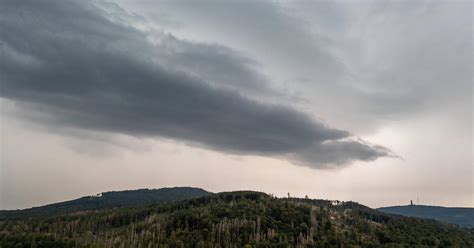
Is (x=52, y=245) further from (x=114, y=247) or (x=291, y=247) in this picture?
(x=291, y=247)

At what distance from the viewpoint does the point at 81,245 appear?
19412 cm

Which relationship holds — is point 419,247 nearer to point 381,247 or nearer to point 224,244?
point 381,247

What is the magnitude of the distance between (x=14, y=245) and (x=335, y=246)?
172m

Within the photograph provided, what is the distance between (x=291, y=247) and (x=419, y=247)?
70883 mm

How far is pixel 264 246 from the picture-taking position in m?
194

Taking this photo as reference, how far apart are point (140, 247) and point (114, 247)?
1412cm

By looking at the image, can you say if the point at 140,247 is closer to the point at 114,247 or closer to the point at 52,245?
the point at 114,247

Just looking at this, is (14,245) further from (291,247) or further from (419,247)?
(419,247)

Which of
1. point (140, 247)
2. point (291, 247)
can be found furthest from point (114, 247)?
point (291, 247)

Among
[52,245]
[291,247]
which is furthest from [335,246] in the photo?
[52,245]

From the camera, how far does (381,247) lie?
198875 millimetres

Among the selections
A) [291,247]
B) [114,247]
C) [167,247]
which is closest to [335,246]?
[291,247]

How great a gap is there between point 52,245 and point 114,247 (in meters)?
35.7

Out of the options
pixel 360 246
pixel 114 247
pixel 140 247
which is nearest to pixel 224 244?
pixel 140 247
